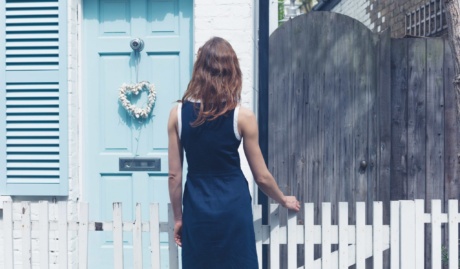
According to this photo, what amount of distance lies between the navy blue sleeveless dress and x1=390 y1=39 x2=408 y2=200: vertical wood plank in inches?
108

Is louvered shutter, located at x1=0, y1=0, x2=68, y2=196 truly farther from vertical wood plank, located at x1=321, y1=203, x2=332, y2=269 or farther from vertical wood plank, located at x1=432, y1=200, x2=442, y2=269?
vertical wood plank, located at x1=432, y1=200, x2=442, y2=269

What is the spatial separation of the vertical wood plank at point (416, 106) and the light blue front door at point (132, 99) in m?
1.98

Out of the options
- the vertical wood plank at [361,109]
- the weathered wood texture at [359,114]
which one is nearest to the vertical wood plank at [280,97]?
the weathered wood texture at [359,114]

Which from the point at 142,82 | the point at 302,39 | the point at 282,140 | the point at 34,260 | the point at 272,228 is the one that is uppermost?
the point at 302,39

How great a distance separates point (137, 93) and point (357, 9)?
6.74m

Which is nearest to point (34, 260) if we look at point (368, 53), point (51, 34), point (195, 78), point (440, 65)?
point (51, 34)

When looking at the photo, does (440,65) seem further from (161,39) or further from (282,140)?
(161,39)

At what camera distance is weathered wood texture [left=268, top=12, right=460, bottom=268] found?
267 inches

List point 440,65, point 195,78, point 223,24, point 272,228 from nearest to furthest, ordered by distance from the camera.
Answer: point 195,78
point 272,228
point 223,24
point 440,65

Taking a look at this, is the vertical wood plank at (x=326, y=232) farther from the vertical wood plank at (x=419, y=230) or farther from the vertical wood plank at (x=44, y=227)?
the vertical wood plank at (x=44, y=227)

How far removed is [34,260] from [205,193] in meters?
2.42

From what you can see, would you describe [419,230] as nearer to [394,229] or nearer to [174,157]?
[394,229]

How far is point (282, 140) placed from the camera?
6.83 metres

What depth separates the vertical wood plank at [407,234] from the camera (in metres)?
4.96
